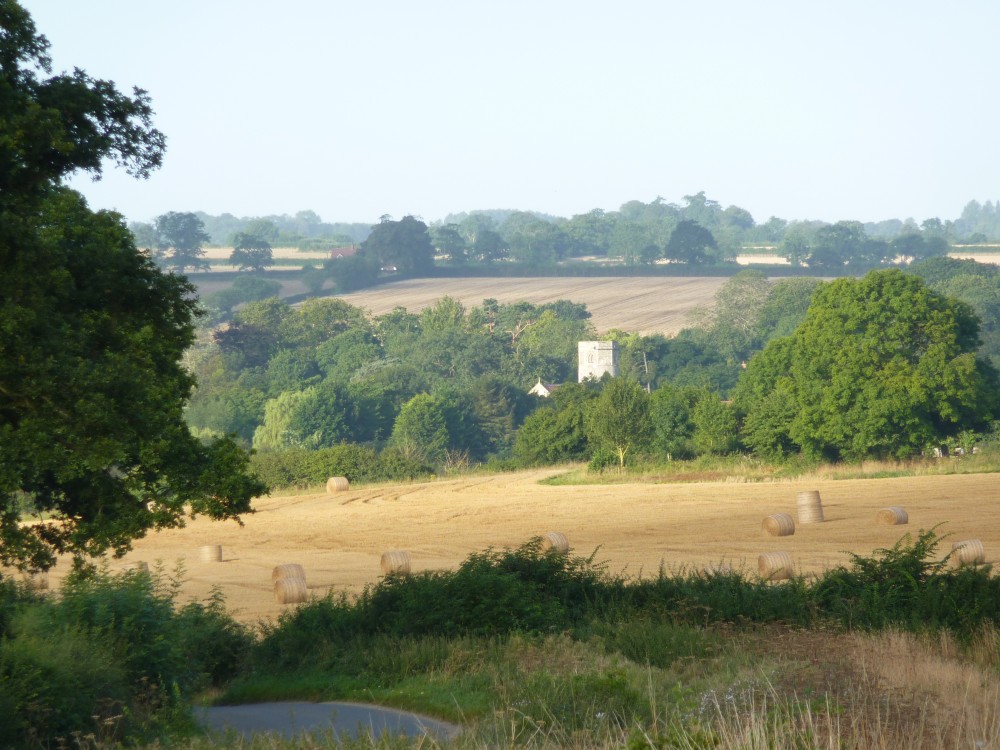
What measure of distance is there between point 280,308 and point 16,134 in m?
156

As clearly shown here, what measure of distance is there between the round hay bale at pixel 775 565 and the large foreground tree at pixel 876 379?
33692 millimetres

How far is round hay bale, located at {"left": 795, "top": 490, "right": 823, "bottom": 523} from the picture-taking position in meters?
43.3

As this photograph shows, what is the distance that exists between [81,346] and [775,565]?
60.6 feet

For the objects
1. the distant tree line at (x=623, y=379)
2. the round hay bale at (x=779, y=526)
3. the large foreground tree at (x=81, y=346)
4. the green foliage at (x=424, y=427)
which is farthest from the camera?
the green foliage at (x=424, y=427)

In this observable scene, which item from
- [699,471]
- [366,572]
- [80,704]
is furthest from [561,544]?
[699,471]

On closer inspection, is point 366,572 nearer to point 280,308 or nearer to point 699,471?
point 699,471

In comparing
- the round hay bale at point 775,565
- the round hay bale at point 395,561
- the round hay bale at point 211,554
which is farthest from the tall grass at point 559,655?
the round hay bale at point 211,554

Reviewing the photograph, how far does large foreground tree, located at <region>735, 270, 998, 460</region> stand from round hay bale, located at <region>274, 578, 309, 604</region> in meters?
38.0

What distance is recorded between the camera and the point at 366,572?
3775cm

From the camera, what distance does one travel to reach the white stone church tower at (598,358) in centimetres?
14062

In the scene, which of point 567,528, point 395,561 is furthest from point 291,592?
point 567,528

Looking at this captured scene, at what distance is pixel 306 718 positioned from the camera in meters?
17.1

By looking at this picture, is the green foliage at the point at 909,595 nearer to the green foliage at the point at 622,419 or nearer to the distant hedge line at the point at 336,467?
the green foliage at the point at 622,419

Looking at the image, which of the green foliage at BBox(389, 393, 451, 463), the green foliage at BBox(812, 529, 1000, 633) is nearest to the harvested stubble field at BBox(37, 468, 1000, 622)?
the green foliage at BBox(812, 529, 1000, 633)
